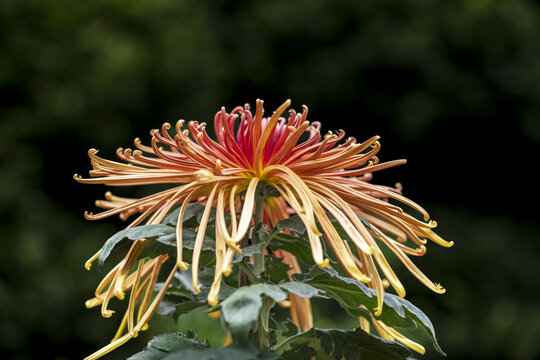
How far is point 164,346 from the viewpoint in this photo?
630mm

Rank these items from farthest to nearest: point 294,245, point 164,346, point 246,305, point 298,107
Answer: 1. point 298,107
2. point 294,245
3. point 164,346
4. point 246,305

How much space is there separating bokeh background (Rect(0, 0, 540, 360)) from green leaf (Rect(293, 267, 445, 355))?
263 cm

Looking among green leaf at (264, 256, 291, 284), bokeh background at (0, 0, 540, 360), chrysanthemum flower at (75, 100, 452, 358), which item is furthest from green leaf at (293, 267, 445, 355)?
bokeh background at (0, 0, 540, 360)

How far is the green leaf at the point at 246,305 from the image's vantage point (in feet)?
1.65

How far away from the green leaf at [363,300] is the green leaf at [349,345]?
3cm

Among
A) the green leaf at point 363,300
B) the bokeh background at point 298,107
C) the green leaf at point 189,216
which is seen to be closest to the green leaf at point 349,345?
the green leaf at point 363,300

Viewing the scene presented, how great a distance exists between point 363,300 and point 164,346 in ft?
0.72

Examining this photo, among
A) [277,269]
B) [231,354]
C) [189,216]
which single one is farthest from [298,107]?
[231,354]

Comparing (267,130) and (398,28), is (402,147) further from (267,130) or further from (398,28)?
(267,130)

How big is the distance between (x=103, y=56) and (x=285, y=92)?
3.94 feet

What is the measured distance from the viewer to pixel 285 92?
4.01 m

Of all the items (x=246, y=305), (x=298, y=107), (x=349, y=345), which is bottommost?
(x=349, y=345)

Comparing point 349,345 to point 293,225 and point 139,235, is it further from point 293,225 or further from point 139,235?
point 139,235
